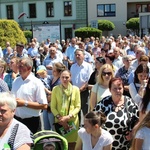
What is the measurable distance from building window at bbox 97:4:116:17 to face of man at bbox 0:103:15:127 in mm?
46162

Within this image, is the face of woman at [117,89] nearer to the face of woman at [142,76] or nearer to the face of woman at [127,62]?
the face of woman at [142,76]

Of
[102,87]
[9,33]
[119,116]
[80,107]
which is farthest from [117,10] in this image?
[119,116]

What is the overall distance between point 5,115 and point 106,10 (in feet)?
153

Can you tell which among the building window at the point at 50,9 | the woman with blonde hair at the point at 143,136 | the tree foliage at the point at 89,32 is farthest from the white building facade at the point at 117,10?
the woman with blonde hair at the point at 143,136

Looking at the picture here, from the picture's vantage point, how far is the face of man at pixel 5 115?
3328 mm

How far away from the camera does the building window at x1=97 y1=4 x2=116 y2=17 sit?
159 ft

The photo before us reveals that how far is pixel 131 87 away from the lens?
18.8 ft

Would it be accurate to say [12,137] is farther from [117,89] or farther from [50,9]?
[50,9]

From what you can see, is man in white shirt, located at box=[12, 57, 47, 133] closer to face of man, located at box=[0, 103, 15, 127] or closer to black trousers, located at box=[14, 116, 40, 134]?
black trousers, located at box=[14, 116, 40, 134]

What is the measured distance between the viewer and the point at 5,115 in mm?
3340

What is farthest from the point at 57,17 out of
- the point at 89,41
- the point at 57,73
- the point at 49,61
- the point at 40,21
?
the point at 57,73

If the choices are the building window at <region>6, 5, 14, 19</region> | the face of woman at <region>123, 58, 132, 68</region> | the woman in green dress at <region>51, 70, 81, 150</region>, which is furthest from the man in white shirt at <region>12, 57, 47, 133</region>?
the building window at <region>6, 5, 14, 19</region>

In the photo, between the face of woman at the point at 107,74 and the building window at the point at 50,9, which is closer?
the face of woman at the point at 107,74

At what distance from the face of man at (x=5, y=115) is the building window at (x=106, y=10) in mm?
46162
